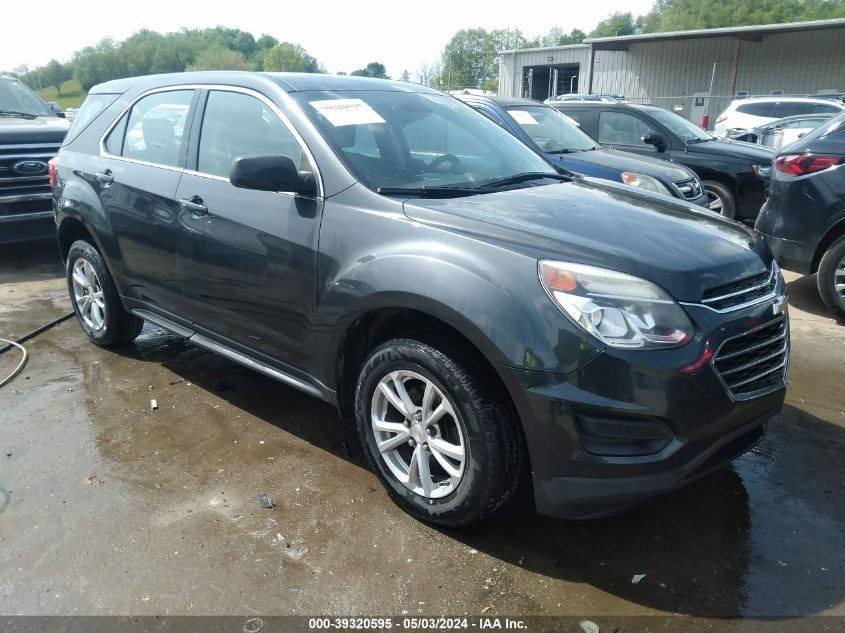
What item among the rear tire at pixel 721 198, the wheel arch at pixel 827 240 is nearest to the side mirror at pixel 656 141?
the rear tire at pixel 721 198

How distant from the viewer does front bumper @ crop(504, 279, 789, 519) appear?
2252mm

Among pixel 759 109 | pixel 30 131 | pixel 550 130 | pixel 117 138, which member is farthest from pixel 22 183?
pixel 759 109

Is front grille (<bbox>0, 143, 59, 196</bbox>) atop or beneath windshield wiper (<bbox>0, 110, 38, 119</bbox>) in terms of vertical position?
beneath

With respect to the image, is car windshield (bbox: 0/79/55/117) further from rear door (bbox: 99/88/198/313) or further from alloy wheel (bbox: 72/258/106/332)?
rear door (bbox: 99/88/198/313)

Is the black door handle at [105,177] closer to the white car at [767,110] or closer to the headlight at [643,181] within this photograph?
the headlight at [643,181]

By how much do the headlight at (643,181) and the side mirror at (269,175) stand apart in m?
4.49

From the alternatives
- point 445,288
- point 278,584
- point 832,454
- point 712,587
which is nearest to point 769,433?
point 832,454

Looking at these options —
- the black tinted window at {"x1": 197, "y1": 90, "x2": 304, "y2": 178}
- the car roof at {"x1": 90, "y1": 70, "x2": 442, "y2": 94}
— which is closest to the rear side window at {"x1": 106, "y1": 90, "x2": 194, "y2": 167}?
the car roof at {"x1": 90, "y1": 70, "x2": 442, "y2": 94}

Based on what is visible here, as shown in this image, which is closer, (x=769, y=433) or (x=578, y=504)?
(x=578, y=504)

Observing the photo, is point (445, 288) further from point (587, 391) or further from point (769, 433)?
point (769, 433)

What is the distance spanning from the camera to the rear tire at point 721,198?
27.8 feet

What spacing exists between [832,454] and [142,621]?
10.5 feet

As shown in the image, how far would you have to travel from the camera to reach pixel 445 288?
251 centimetres

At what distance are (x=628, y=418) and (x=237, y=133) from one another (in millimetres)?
2427
